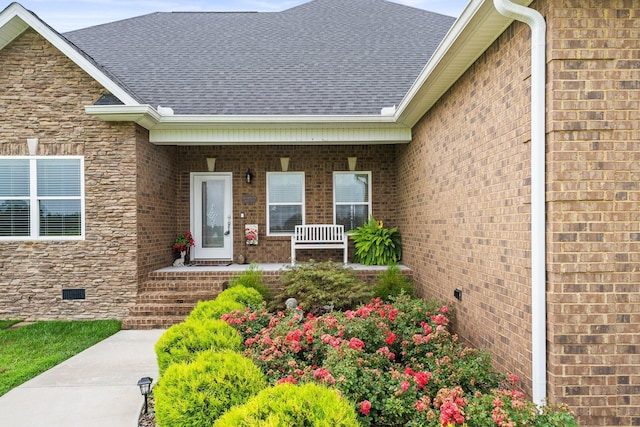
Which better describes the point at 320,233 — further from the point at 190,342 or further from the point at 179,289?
the point at 190,342

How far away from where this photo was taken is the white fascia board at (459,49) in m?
3.64

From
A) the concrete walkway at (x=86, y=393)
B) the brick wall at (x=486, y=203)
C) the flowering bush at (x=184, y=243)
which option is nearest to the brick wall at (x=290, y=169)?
the flowering bush at (x=184, y=243)

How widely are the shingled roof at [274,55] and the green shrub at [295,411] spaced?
6456 mm

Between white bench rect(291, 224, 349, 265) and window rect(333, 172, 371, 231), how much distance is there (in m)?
0.50

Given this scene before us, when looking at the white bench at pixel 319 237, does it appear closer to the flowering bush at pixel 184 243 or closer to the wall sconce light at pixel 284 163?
the wall sconce light at pixel 284 163

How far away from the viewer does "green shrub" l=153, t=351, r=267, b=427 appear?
2672 mm

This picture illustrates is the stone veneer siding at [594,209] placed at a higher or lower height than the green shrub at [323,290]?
higher

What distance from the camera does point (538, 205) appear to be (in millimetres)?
3137

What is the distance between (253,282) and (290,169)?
3321 mm

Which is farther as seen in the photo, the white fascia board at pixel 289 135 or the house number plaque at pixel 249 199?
the house number plaque at pixel 249 199

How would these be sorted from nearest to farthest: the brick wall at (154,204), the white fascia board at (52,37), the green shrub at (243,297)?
1. the green shrub at (243,297)
2. the white fascia board at (52,37)
3. the brick wall at (154,204)

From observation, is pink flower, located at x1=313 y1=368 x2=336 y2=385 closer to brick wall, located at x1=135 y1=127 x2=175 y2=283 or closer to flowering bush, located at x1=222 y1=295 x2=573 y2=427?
flowering bush, located at x1=222 y1=295 x2=573 y2=427

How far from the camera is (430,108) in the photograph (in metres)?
Result: 6.48

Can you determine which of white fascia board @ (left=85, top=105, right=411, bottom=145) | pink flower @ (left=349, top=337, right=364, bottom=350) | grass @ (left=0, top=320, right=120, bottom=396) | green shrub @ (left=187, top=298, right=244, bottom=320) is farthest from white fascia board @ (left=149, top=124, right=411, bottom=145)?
pink flower @ (left=349, top=337, right=364, bottom=350)
